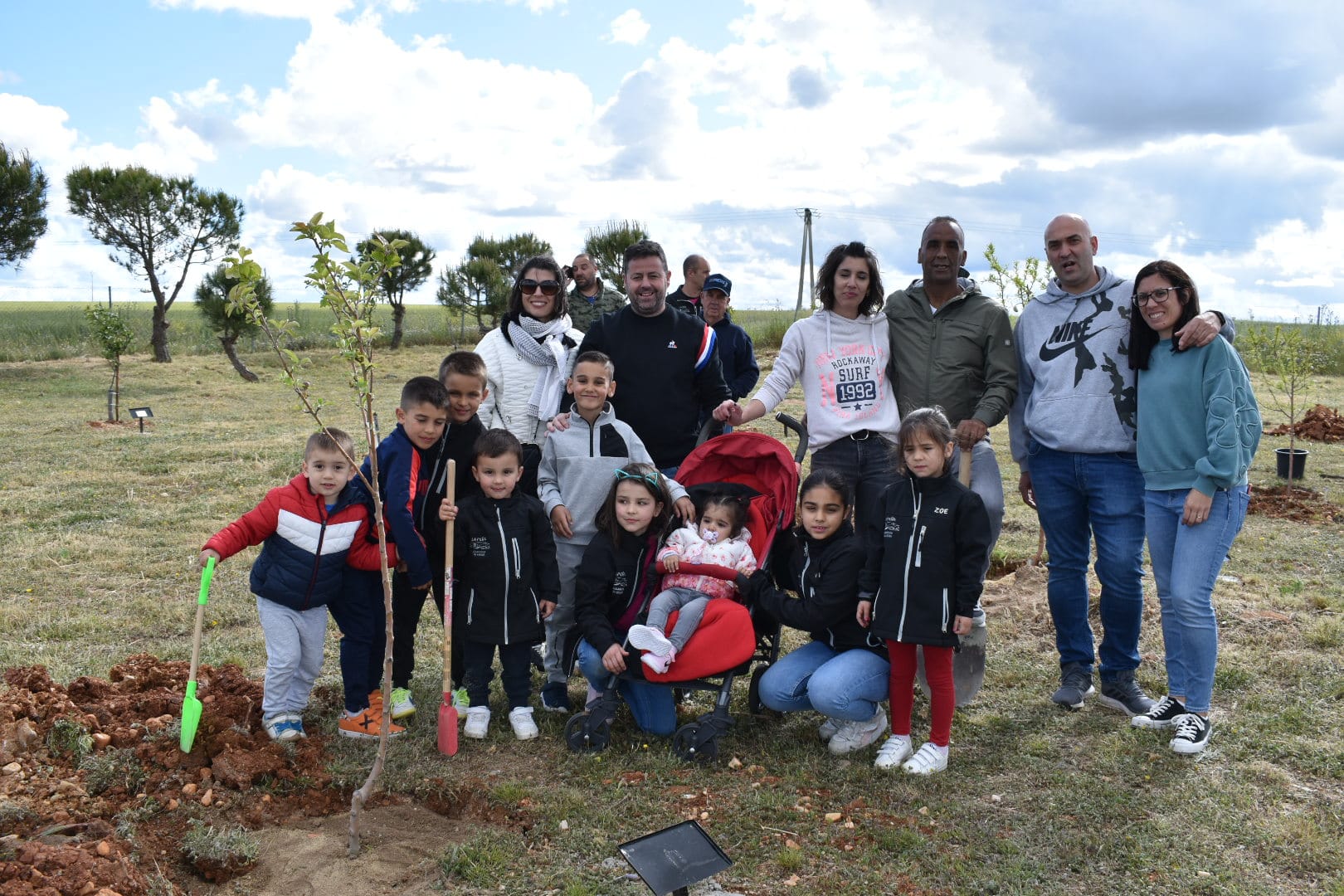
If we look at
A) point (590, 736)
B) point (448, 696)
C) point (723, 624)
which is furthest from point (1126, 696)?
point (448, 696)

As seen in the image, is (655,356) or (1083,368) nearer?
(1083,368)

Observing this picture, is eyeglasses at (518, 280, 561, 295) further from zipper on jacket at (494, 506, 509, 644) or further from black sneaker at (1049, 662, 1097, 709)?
black sneaker at (1049, 662, 1097, 709)

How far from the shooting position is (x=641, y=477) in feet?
14.5

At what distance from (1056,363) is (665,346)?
1874mm

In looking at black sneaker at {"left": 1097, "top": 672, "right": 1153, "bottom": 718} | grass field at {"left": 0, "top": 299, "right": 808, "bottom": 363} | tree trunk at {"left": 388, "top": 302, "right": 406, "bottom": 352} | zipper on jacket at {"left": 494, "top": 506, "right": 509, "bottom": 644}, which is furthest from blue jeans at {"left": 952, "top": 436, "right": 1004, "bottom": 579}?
tree trunk at {"left": 388, "top": 302, "right": 406, "bottom": 352}

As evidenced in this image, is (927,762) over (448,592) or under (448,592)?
under

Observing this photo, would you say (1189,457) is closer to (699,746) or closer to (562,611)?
(699,746)

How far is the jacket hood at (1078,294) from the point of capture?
4559 mm

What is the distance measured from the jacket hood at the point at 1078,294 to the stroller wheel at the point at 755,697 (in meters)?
2.26

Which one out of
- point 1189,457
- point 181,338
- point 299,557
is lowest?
point 299,557

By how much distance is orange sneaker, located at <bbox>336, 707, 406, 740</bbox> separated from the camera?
4391mm

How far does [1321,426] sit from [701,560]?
49.4ft

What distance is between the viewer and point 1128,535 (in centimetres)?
457

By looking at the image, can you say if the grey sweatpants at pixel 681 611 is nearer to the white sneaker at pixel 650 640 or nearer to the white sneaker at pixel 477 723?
the white sneaker at pixel 650 640
